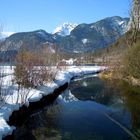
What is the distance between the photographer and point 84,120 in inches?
809

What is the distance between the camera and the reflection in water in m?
16.9

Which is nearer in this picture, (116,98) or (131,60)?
(116,98)

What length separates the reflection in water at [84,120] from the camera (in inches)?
664

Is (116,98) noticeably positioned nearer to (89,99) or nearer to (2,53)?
(89,99)

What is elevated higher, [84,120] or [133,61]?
[133,61]

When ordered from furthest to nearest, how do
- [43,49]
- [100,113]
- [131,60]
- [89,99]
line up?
1. [131,60]
2. [43,49]
3. [89,99]
4. [100,113]

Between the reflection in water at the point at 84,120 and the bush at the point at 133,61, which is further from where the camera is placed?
the bush at the point at 133,61

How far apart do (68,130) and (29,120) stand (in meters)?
2.84

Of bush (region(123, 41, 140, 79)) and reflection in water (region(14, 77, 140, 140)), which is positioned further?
bush (region(123, 41, 140, 79))

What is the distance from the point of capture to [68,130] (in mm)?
17891

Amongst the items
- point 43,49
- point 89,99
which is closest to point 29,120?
point 89,99

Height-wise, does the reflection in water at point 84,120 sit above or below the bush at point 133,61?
below

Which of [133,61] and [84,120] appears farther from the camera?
[133,61]

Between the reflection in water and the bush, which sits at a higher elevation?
the bush
